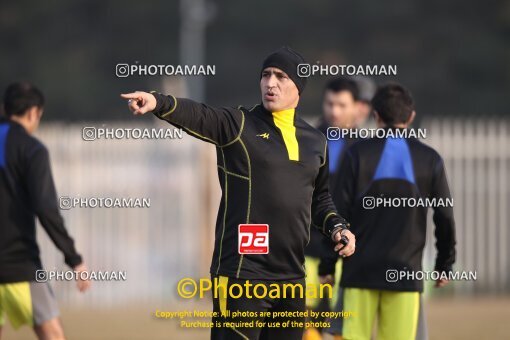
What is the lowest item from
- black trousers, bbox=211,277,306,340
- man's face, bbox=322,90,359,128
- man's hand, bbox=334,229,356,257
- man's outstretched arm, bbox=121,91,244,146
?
black trousers, bbox=211,277,306,340

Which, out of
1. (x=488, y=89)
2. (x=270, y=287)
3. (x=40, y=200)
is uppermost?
(x=488, y=89)

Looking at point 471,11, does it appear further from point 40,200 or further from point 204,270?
point 40,200

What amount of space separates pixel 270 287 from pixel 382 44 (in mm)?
36468

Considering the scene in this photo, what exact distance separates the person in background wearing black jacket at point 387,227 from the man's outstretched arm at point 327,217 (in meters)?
0.65

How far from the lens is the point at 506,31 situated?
1609 inches

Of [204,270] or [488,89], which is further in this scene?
[488,89]

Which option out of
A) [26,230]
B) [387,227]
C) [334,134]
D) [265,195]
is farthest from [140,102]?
[334,134]

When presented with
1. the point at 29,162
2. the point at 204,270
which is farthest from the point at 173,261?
the point at 29,162

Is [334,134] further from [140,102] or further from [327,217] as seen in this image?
[140,102]

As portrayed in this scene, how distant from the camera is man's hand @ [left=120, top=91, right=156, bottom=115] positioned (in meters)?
6.23

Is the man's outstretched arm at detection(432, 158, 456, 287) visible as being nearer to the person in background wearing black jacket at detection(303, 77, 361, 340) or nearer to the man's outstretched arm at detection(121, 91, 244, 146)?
the person in background wearing black jacket at detection(303, 77, 361, 340)

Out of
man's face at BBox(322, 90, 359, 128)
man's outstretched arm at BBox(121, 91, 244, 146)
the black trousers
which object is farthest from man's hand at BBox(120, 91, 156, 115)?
man's face at BBox(322, 90, 359, 128)

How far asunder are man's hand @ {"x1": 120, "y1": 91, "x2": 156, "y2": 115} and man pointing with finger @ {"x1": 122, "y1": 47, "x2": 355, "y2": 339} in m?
0.44

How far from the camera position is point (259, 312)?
22.5 ft
